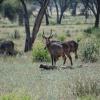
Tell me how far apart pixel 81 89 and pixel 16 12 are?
5414 centimetres

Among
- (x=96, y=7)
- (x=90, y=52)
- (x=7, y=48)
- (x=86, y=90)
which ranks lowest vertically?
(x=7, y=48)

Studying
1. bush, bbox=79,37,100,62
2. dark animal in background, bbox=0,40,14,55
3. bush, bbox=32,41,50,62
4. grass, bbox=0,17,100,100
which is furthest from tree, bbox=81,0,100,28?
grass, bbox=0,17,100,100

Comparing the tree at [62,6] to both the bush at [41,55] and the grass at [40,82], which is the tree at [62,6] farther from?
the grass at [40,82]

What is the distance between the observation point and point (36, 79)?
1262 cm

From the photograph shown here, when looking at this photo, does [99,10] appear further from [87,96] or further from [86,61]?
[87,96]

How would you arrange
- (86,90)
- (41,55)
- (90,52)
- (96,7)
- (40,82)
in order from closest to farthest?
(86,90), (40,82), (90,52), (41,55), (96,7)

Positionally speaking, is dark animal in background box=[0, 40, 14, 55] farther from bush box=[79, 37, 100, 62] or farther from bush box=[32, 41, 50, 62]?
bush box=[79, 37, 100, 62]

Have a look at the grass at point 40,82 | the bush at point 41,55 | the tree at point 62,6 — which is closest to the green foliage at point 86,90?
the grass at point 40,82

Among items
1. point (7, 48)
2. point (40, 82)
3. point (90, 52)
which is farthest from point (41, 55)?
point (40, 82)

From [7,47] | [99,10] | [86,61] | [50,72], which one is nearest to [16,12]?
[99,10]

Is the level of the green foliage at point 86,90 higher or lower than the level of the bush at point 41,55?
higher

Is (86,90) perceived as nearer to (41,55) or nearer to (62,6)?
(41,55)

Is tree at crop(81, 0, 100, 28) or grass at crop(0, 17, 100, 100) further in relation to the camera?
tree at crop(81, 0, 100, 28)

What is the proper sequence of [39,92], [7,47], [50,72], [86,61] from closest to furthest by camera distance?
[39,92], [50,72], [86,61], [7,47]
